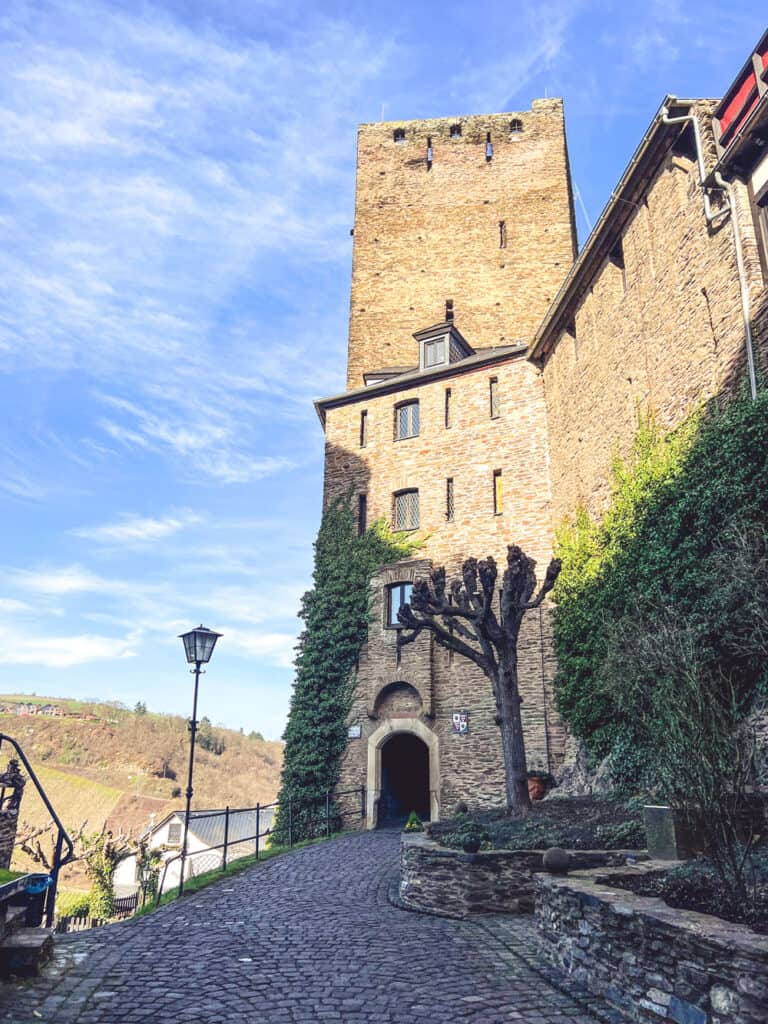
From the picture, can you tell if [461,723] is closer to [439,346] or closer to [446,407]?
[446,407]

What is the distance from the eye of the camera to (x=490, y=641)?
1345cm

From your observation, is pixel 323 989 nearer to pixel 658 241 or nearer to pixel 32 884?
pixel 32 884

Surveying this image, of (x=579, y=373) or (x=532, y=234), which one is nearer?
(x=579, y=373)

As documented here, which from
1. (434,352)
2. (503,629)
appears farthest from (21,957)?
(434,352)

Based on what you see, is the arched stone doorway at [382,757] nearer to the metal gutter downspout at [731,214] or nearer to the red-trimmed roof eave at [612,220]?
the red-trimmed roof eave at [612,220]

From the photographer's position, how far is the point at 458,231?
31.0 metres

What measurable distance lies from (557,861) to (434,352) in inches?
758

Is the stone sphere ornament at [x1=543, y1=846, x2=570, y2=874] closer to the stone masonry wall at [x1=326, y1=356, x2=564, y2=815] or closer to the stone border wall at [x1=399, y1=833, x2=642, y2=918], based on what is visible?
the stone border wall at [x1=399, y1=833, x2=642, y2=918]

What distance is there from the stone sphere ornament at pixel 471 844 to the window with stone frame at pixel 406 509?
13330mm

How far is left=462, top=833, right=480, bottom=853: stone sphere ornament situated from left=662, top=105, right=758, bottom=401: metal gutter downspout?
26.2 feet

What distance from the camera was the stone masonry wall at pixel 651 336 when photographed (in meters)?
13.3

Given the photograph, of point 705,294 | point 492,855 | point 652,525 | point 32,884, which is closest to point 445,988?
point 492,855

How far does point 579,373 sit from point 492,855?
1352 centimetres

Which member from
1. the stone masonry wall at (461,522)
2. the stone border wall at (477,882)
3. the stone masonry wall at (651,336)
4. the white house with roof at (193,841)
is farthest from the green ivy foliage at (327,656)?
the white house with roof at (193,841)
